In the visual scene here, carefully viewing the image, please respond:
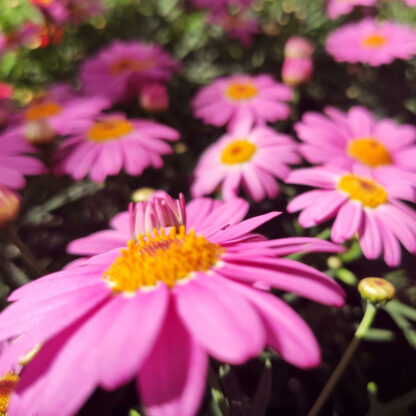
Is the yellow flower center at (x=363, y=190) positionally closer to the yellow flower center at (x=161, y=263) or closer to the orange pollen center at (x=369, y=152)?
the orange pollen center at (x=369, y=152)

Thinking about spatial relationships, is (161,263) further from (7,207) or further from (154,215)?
(7,207)

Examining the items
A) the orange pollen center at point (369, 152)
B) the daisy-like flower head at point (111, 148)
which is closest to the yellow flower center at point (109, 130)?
the daisy-like flower head at point (111, 148)

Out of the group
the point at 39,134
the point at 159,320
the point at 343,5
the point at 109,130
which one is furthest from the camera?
the point at 343,5

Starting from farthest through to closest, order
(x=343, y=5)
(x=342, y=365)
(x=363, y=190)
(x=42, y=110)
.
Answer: (x=343, y=5) → (x=42, y=110) → (x=363, y=190) → (x=342, y=365)

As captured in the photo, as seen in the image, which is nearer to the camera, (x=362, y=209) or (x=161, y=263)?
(x=161, y=263)

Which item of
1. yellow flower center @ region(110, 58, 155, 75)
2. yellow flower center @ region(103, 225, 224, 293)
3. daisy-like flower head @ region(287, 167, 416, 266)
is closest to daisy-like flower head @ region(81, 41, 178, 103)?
yellow flower center @ region(110, 58, 155, 75)

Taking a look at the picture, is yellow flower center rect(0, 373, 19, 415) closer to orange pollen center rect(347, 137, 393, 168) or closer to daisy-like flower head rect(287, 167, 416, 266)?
daisy-like flower head rect(287, 167, 416, 266)

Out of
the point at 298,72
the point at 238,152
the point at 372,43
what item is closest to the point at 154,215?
the point at 238,152

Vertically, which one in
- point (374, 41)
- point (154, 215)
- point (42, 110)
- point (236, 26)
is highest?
point (154, 215)

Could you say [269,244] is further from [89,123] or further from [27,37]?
[27,37]
